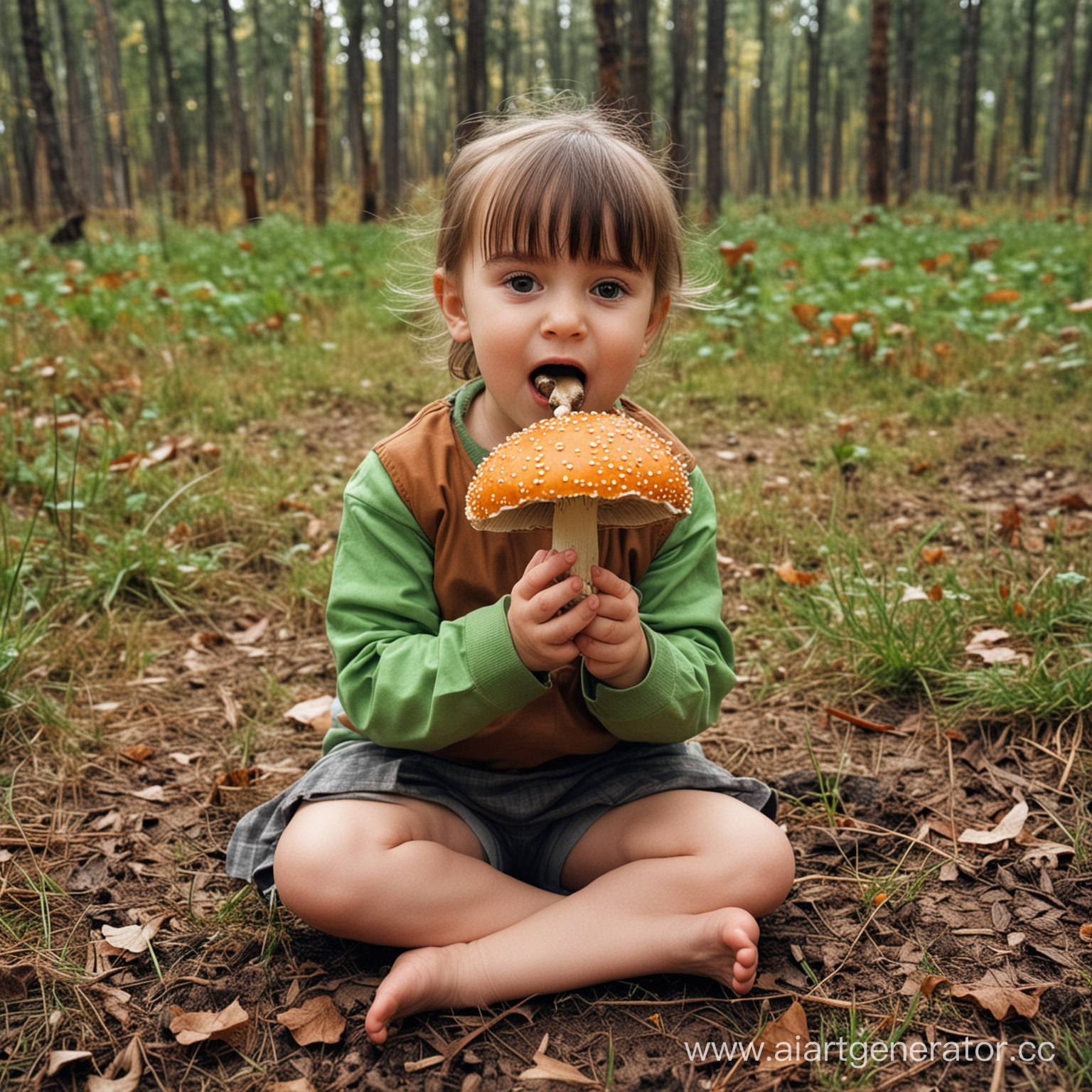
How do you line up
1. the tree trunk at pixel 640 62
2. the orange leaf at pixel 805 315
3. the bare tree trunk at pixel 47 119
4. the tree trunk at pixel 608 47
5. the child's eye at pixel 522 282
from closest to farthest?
the child's eye at pixel 522 282
the orange leaf at pixel 805 315
the tree trunk at pixel 608 47
the tree trunk at pixel 640 62
the bare tree trunk at pixel 47 119

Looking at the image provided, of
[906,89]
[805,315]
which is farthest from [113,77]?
[805,315]

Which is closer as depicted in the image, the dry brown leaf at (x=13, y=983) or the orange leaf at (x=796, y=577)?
the dry brown leaf at (x=13, y=983)

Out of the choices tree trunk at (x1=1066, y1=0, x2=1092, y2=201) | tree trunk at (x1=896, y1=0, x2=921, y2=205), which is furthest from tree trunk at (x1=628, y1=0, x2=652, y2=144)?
tree trunk at (x1=1066, y1=0, x2=1092, y2=201)

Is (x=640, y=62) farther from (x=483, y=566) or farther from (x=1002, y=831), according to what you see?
(x=1002, y=831)

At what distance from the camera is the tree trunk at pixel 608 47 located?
7199mm

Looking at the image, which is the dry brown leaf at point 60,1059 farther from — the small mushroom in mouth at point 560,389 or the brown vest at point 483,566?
the small mushroom in mouth at point 560,389

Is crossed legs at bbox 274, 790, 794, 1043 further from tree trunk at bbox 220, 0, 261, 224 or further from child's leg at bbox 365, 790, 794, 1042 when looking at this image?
tree trunk at bbox 220, 0, 261, 224

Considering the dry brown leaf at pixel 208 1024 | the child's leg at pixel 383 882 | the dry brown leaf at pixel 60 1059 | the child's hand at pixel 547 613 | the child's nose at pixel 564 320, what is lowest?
the dry brown leaf at pixel 208 1024

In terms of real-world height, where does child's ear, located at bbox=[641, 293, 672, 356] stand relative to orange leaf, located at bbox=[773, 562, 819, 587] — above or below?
above

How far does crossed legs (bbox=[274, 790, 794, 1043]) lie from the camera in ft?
4.84

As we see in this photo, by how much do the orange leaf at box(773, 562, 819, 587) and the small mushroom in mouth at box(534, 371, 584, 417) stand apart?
163 centimetres

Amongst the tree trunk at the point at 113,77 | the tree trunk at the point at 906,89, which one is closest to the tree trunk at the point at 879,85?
the tree trunk at the point at 906,89

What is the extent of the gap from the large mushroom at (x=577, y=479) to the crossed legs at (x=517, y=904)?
563 millimetres

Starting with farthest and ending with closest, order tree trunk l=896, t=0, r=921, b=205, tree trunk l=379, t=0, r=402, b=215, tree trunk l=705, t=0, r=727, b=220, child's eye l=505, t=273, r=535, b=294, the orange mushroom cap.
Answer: tree trunk l=379, t=0, r=402, b=215, tree trunk l=896, t=0, r=921, b=205, tree trunk l=705, t=0, r=727, b=220, child's eye l=505, t=273, r=535, b=294, the orange mushroom cap
